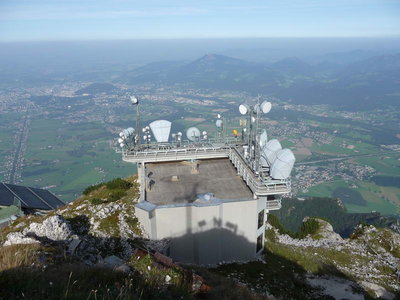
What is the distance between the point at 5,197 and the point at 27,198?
2463 mm

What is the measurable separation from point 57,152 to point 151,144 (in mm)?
141645

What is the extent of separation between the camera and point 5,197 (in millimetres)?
34406

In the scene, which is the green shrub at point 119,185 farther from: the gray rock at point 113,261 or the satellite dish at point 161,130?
the gray rock at point 113,261

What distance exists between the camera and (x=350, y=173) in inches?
5723

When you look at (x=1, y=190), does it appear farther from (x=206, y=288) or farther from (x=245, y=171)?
(x=206, y=288)

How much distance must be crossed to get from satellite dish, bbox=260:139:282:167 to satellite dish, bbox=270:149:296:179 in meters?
2.25

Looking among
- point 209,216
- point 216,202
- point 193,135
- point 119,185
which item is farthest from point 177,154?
point 209,216

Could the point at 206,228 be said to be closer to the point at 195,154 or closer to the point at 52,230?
the point at 195,154

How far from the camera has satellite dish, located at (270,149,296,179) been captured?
23.7 metres

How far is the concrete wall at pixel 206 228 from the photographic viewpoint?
23.4 m

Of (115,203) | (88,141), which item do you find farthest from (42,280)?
(88,141)

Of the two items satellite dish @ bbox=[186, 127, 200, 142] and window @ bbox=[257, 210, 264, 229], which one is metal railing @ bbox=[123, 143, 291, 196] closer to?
satellite dish @ bbox=[186, 127, 200, 142]

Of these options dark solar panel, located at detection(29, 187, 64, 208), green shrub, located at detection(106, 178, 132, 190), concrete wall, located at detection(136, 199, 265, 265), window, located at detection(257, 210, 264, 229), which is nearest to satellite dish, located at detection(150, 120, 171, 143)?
green shrub, located at detection(106, 178, 132, 190)

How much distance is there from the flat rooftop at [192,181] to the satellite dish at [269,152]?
2741 millimetres
